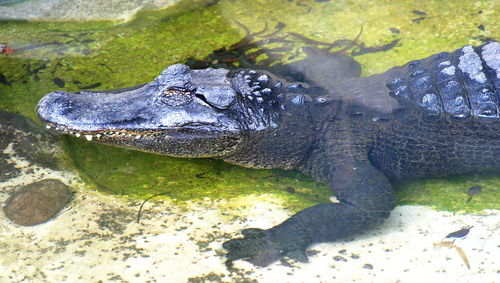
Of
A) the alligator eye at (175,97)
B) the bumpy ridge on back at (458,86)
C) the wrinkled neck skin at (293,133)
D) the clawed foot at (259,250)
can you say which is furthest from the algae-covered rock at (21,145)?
the bumpy ridge on back at (458,86)

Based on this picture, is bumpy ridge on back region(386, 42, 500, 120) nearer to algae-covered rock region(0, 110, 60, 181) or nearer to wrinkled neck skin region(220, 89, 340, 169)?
wrinkled neck skin region(220, 89, 340, 169)

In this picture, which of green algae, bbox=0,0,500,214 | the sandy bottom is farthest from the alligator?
the sandy bottom

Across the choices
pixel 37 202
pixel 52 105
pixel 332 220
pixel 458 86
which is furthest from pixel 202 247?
pixel 458 86

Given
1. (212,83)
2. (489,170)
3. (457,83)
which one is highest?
(457,83)

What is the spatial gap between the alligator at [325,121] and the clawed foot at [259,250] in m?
0.49

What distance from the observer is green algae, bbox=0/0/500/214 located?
3660mm

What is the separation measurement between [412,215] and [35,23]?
14.0ft

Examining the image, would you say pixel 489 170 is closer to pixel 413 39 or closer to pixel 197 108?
pixel 413 39

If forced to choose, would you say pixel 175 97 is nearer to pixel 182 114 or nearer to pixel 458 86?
pixel 182 114

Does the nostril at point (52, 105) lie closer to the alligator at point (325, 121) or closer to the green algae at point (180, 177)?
the alligator at point (325, 121)

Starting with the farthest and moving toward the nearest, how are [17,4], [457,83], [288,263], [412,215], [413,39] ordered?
[17,4], [413,39], [457,83], [412,215], [288,263]

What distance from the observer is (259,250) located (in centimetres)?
303

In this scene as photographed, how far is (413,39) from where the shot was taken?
5.11 meters

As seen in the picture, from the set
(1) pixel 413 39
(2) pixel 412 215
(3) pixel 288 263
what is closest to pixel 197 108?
(3) pixel 288 263
